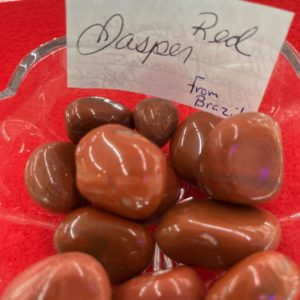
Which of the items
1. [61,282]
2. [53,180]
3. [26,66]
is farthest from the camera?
A: [26,66]

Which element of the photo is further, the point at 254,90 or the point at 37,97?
the point at 37,97

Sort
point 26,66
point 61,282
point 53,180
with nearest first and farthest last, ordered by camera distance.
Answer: point 61,282, point 53,180, point 26,66

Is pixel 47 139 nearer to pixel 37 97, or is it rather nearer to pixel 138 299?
pixel 37 97

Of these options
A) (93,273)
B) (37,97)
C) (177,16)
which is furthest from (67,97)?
(93,273)

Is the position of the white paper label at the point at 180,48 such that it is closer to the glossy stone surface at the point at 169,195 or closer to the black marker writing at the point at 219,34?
the black marker writing at the point at 219,34

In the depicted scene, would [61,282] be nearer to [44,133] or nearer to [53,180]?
[53,180]

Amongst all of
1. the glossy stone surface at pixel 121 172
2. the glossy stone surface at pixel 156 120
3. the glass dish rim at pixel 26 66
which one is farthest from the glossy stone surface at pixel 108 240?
the glass dish rim at pixel 26 66

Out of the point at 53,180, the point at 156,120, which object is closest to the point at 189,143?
the point at 156,120

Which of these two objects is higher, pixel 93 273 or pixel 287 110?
pixel 287 110
